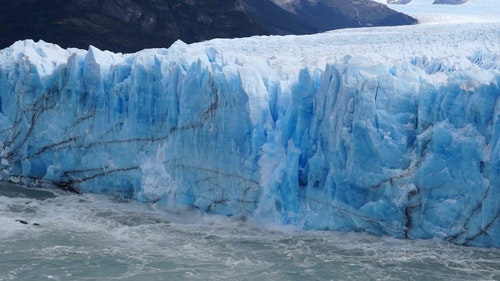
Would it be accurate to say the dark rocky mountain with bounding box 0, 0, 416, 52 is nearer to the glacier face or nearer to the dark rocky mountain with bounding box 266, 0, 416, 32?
the dark rocky mountain with bounding box 266, 0, 416, 32

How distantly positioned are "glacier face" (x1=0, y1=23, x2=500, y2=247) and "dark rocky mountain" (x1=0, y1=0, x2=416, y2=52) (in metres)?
12.9

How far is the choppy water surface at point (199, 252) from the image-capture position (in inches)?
266

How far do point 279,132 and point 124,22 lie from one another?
18.0 m

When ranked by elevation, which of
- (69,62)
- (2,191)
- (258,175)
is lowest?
(2,191)

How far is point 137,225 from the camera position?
8.34 m

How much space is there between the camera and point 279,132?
8539mm

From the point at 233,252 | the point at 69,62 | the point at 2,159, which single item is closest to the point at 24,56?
the point at 69,62

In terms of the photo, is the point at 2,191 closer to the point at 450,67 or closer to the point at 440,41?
the point at 450,67

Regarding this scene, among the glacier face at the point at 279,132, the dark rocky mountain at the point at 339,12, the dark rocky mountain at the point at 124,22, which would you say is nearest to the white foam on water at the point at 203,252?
the glacier face at the point at 279,132

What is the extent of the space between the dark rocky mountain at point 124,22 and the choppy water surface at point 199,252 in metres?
15.6

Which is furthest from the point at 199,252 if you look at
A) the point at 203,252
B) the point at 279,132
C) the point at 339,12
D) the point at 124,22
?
the point at 339,12

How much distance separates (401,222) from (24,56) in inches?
241

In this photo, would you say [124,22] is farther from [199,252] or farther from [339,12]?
[199,252]

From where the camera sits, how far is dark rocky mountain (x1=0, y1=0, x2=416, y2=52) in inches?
932
